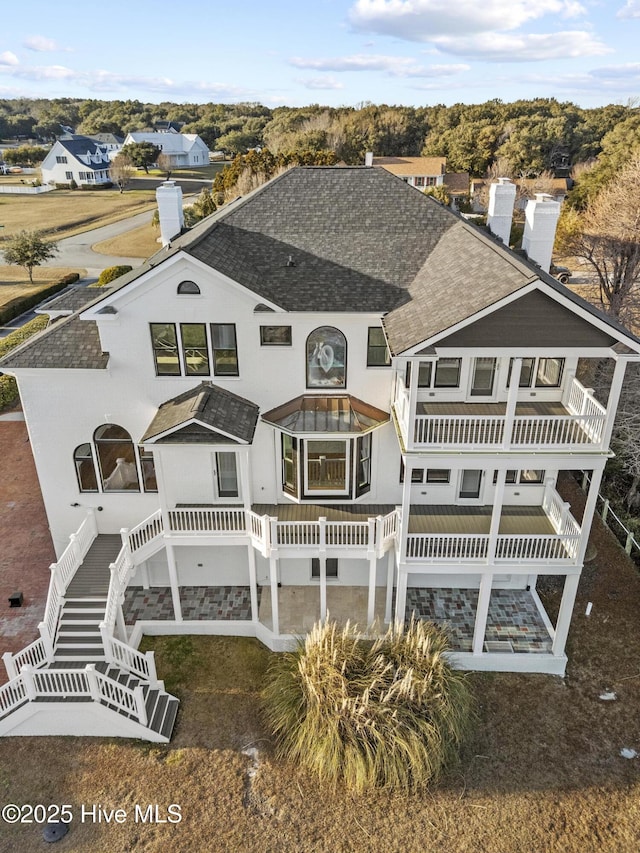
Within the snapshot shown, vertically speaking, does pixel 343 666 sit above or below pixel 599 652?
above

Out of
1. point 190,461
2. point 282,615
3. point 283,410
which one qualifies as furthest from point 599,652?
point 190,461

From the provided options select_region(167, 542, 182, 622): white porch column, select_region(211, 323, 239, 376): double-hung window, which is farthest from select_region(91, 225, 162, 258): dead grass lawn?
select_region(167, 542, 182, 622): white porch column

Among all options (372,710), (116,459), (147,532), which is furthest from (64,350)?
(372,710)

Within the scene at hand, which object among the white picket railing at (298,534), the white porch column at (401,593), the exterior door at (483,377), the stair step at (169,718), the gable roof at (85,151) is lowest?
the stair step at (169,718)

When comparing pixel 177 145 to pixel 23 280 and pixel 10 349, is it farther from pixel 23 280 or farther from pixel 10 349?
pixel 10 349

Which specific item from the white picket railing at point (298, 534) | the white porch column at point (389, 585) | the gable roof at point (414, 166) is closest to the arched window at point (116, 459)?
the white picket railing at point (298, 534)

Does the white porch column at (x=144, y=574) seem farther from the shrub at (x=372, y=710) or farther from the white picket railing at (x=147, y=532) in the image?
the shrub at (x=372, y=710)

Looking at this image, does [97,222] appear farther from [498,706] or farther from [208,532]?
[498,706]
